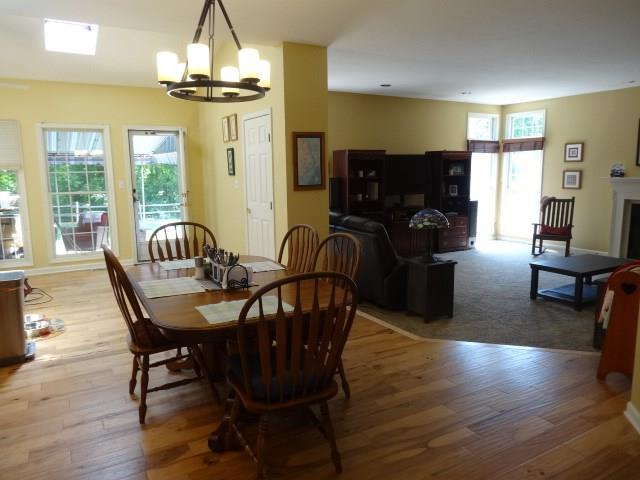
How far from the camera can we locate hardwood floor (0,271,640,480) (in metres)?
2.01

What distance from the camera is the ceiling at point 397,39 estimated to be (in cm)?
329

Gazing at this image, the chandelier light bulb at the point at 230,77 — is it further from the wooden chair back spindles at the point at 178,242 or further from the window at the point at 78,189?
the window at the point at 78,189

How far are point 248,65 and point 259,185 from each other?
2.63 metres

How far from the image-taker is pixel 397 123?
7531 millimetres

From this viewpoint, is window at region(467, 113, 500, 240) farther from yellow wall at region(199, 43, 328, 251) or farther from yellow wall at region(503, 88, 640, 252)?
yellow wall at region(199, 43, 328, 251)

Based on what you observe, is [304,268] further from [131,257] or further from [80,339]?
[131,257]

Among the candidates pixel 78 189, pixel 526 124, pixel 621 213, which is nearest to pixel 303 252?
→ pixel 78 189

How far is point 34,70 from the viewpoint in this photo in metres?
5.57

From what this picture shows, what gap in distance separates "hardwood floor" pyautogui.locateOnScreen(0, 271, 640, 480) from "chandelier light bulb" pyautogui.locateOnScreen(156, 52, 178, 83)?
5.97ft

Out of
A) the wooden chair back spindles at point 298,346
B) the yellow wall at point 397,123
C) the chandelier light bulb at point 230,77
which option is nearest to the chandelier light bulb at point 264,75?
the chandelier light bulb at point 230,77

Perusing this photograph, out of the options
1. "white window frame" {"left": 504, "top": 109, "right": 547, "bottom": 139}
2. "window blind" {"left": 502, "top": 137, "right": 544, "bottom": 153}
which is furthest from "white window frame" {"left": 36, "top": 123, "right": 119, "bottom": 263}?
"white window frame" {"left": 504, "top": 109, "right": 547, "bottom": 139}

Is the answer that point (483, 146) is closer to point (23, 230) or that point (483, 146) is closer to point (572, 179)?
point (572, 179)

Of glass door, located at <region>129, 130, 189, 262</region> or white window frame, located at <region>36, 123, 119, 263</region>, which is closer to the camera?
white window frame, located at <region>36, 123, 119, 263</region>

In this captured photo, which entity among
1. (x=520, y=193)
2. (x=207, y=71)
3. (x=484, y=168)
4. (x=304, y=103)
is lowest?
(x=520, y=193)
